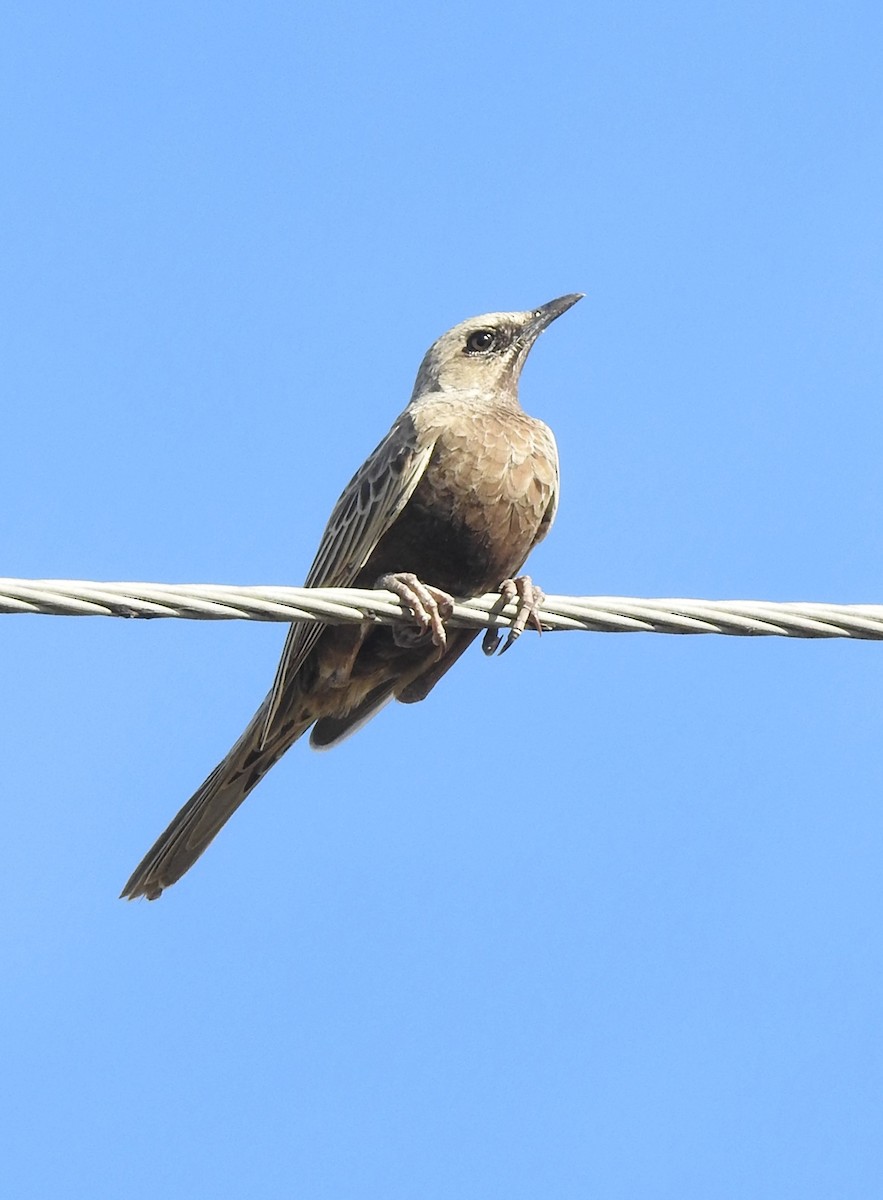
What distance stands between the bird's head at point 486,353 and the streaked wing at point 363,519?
2.92 feet

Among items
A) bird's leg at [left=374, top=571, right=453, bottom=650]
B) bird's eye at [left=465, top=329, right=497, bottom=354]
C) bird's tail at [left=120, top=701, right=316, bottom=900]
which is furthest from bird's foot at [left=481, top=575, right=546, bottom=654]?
bird's eye at [left=465, top=329, right=497, bottom=354]

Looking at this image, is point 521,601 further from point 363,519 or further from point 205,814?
point 205,814

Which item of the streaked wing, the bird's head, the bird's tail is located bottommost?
the bird's tail

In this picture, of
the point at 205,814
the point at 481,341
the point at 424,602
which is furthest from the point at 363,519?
the point at 481,341

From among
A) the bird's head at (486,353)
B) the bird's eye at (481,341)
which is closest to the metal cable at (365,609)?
the bird's head at (486,353)

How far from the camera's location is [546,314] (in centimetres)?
911

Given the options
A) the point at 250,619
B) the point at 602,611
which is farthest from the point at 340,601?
the point at 602,611

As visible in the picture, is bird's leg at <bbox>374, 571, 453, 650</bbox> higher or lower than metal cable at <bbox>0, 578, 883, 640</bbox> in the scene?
higher

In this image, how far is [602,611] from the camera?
5805 mm

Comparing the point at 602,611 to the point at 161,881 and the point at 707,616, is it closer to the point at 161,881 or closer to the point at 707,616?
the point at 707,616

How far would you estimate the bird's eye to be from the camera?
8.88m

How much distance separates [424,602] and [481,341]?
2.47 m

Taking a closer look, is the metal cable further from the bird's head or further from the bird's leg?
the bird's head

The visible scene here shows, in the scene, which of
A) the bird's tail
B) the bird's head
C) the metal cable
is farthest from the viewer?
the bird's head
